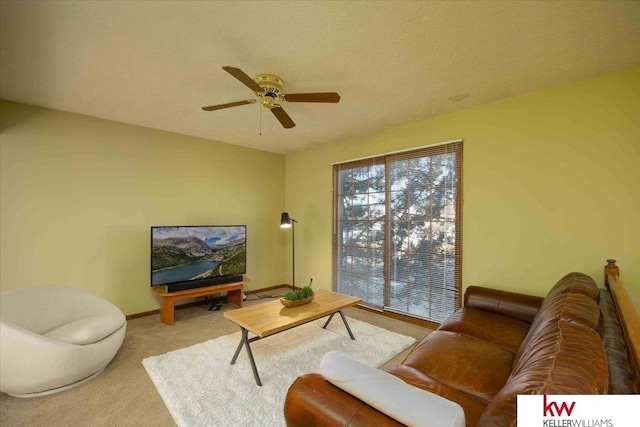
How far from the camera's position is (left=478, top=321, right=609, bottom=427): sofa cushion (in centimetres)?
81

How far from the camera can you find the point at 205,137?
4.15 m

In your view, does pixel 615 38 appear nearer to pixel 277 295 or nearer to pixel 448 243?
pixel 448 243

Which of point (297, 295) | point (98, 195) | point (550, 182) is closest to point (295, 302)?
point (297, 295)

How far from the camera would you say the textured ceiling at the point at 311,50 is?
160 centimetres

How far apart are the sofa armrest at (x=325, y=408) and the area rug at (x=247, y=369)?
89 centimetres

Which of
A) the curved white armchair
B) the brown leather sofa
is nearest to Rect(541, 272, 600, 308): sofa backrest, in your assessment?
the brown leather sofa

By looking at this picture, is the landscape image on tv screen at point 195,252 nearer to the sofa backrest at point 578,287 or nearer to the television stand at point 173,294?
the television stand at point 173,294

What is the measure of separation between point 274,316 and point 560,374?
6.55 ft

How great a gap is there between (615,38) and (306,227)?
157 inches

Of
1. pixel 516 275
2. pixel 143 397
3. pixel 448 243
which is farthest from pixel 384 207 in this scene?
pixel 143 397

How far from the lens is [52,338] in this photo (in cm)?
221

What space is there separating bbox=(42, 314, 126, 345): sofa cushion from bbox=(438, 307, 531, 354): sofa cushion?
9.21 feet

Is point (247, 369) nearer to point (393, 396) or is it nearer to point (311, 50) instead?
point (393, 396)

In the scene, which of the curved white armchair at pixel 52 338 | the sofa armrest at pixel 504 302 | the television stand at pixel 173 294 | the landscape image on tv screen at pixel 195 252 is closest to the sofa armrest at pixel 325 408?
the curved white armchair at pixel 52 338
